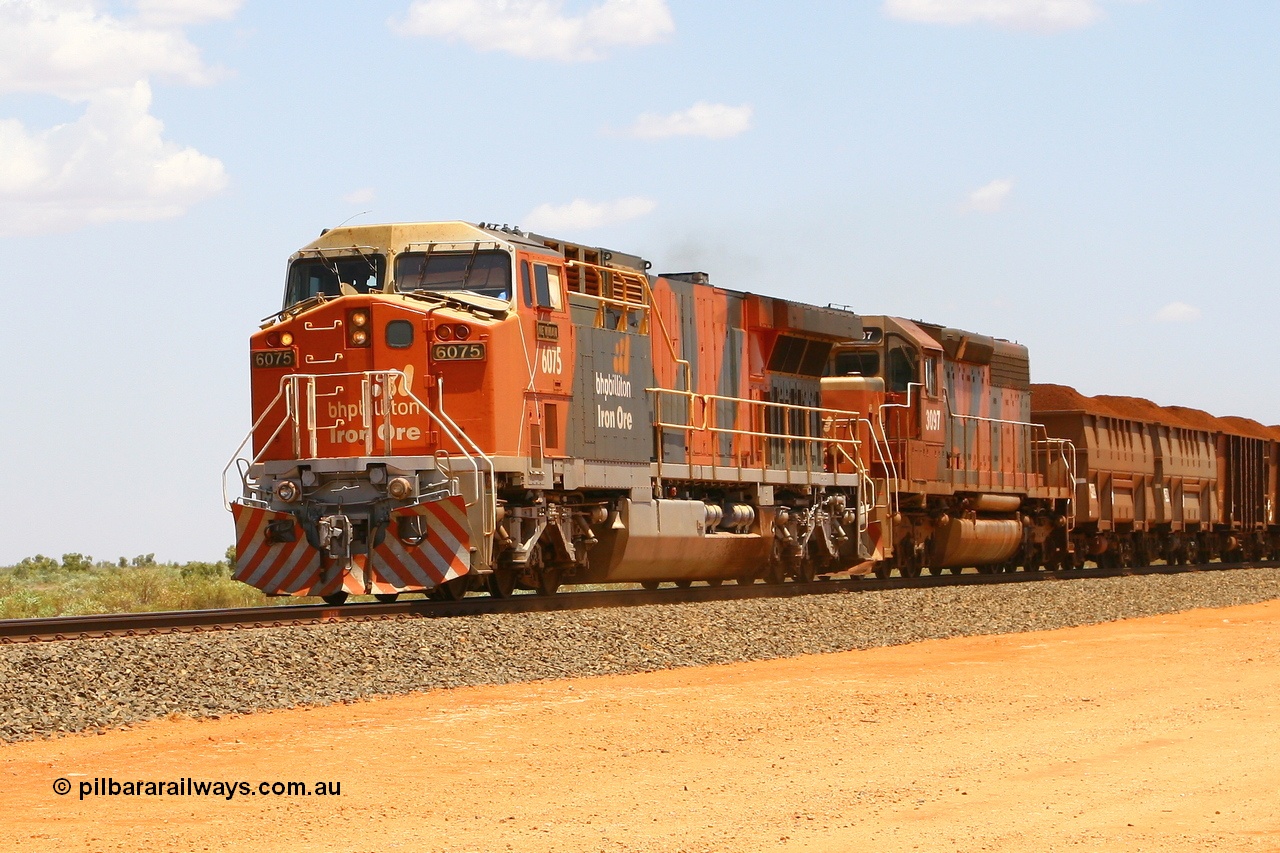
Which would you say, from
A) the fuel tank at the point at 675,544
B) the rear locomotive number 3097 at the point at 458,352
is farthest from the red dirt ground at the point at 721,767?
the fuel tank at the point at 675,544

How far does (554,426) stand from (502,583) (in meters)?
1.99

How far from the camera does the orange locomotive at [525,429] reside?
1598cm

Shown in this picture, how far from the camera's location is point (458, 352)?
1625 cm

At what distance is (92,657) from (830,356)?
15021 millimetres

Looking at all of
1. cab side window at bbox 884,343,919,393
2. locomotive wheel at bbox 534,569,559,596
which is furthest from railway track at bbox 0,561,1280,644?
cab side window at bbox 884,343,919,393

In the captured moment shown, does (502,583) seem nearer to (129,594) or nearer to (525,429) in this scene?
(525,429)

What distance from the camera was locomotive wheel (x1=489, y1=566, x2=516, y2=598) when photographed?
58.7 ft

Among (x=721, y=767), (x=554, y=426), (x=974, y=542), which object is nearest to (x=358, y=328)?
(x=554, y=426)

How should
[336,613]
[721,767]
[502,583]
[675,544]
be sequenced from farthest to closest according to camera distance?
[675,544]
[502,583]
[336,613]
[721,767]

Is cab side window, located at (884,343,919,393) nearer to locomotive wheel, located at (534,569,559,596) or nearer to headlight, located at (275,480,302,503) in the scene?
locomotive wheel, located at (534,569,559,596)

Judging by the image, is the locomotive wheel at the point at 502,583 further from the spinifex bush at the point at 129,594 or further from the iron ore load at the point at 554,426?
the spinifex bush at the point at 129,594

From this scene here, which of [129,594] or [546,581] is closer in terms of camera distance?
[546,581]

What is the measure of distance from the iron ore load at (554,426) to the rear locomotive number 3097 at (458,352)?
0.8 inches

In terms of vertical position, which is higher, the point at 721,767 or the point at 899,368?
the point at 899,368
